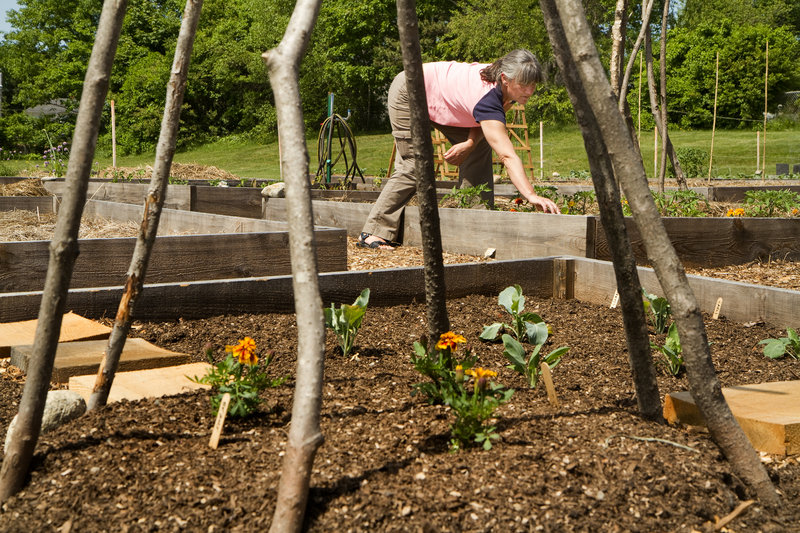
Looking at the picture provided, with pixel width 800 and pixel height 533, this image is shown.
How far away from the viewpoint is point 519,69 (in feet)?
14.0

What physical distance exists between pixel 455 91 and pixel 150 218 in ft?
10.3

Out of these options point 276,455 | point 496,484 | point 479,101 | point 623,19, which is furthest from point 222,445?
point 479,101

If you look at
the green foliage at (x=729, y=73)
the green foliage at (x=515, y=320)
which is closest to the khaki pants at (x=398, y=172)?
the green foliage at (x=515, y=320)

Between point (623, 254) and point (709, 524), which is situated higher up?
point (623, 254)

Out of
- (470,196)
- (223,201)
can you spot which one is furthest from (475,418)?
(223,201)

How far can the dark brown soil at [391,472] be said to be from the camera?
1.36 m

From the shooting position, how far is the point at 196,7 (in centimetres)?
191

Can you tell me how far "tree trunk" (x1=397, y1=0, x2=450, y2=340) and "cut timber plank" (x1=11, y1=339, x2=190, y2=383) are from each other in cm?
97

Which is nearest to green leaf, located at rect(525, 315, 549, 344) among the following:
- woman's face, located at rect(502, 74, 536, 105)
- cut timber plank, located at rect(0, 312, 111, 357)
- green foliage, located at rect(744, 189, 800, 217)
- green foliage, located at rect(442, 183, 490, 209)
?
cut timber plank, located at rect(0, 312, 111, 357)

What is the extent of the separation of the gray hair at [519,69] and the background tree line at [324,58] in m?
22.7

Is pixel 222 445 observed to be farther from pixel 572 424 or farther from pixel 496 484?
pixel 572 424

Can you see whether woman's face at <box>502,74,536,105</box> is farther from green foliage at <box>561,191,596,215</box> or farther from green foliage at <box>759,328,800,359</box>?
green foliage at <box>759,328,800,359</box>

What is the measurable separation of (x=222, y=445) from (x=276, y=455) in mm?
152

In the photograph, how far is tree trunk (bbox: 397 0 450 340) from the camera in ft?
6.81
